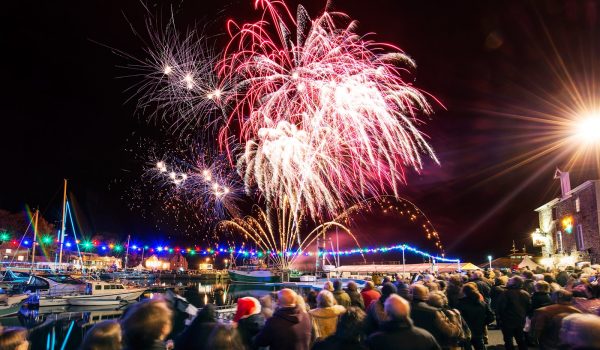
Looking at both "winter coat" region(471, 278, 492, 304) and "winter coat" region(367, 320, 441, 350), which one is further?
"winter coat" region(471, 278, 492, 304)

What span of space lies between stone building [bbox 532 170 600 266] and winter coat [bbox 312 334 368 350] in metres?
36.2

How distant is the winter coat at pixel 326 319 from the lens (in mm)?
6586

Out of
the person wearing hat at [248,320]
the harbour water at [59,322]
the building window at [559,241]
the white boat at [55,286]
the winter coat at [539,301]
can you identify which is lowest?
the harbour water at [59,322]

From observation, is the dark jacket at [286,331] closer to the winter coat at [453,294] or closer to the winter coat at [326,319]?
the winter coat at [326,319]

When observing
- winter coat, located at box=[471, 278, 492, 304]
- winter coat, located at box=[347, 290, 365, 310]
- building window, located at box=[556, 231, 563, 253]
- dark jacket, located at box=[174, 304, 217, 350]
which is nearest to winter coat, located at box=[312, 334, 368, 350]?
dark jacket, located at box=[174, 304, 217, 350]

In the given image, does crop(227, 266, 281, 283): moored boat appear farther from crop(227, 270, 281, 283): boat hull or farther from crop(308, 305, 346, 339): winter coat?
crop(308, 305, 346, 339): winter coat

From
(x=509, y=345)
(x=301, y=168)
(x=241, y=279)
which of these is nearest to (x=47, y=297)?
(x=301, y=168)

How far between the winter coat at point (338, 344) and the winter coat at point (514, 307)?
536cm

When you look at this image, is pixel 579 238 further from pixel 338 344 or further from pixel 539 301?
pixel 338 344

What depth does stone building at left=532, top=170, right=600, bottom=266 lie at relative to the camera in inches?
1378

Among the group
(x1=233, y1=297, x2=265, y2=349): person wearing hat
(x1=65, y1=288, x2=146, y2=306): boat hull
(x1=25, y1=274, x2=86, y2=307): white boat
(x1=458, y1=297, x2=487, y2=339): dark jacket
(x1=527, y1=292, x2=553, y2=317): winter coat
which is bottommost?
(x1=65, y1=288, x2=146, y2=306): boat hull

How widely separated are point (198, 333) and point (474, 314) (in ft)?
19.2

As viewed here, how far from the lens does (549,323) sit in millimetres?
6383

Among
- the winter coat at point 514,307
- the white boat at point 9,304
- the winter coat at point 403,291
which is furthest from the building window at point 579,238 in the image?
the white boat at point 9,304
